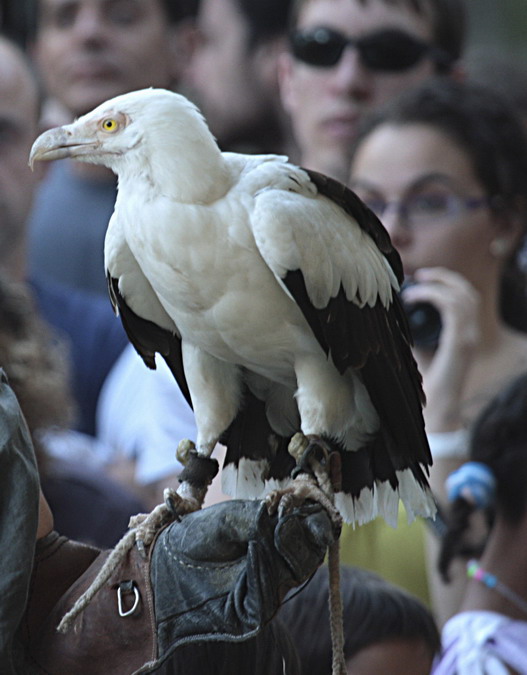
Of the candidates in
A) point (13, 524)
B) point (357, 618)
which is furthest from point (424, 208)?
point (13, 524)

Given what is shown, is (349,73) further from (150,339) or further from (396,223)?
(150,339)

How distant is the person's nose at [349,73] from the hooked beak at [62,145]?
8.00 ft

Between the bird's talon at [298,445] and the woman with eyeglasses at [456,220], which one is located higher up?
the bird's talon at [298,445]

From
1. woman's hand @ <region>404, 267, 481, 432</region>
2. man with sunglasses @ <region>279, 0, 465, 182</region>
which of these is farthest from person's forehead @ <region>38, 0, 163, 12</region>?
woman's hand @ <region>404, 267, 481, 432</region>

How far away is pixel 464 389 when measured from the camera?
155 inches

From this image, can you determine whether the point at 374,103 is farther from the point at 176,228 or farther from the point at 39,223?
the point at 176,228

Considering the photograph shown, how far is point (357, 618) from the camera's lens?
2.79 meters

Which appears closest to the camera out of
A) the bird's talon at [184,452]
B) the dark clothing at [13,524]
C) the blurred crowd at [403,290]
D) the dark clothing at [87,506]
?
the dark clothing at [13,524]

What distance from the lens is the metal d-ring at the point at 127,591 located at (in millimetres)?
2086

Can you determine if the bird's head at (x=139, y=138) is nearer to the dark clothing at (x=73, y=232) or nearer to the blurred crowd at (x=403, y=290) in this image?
the blurred crowd at (x=403, y=290)

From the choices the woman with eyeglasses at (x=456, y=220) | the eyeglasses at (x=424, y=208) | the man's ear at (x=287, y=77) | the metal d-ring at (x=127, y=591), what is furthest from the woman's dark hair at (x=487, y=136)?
the metal d-ring at (x=127, y=591)

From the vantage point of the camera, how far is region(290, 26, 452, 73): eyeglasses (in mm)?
4582

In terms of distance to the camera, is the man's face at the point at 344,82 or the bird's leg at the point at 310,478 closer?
the bird's leg at the point at 310,478

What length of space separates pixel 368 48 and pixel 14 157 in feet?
4.84
